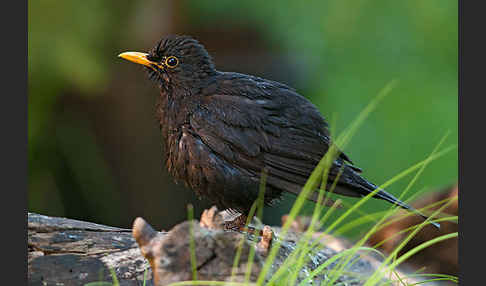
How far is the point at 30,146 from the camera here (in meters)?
7.05

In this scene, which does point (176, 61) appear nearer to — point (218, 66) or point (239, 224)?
point (239, 224)

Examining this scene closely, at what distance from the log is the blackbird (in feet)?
1.37

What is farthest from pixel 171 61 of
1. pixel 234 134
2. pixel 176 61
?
pixel 234 134

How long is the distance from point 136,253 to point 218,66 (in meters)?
3.89

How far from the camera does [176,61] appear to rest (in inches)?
153

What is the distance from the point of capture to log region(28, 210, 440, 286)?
99.6 inches

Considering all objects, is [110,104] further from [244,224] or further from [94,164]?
[244,224]

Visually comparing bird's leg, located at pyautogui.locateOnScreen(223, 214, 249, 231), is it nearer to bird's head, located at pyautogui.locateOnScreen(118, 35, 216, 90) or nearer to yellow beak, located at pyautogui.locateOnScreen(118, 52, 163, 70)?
bird's head, located at pyautogui.locateOnScreen(118, 35, 216, 90)

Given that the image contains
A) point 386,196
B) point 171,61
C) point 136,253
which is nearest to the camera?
point 136,253

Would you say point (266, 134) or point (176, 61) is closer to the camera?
point (266, 134)

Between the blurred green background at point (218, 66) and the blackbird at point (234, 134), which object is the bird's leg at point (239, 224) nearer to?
→ the blackbird at point (234, 134)

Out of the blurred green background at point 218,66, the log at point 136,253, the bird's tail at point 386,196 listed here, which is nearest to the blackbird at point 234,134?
the bird's tail at point 386,196

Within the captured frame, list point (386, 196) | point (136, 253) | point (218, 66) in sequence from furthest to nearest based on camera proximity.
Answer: point (218, 66), point (386, 196), point (136, 253)

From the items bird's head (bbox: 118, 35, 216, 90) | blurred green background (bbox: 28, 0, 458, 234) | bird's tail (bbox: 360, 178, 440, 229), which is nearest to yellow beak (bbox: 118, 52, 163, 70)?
bird's head (bbox: 118, 35, 216, 90)
